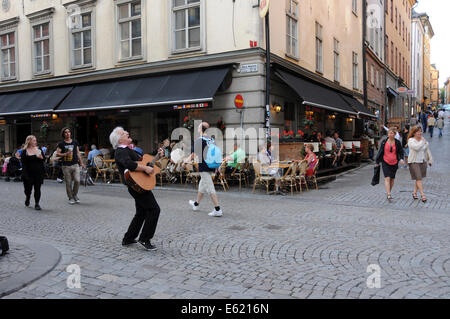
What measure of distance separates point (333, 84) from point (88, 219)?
15558mm

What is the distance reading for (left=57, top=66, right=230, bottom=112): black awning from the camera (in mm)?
12648

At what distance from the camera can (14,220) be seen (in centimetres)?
755

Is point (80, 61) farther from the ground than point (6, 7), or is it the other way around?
point (6, 7)

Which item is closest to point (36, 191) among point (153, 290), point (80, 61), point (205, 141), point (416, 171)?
point (205, 141)

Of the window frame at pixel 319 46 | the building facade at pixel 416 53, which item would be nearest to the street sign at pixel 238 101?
the window frame at pixel 319 46

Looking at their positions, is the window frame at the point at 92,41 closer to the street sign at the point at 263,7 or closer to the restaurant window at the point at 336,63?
the street sign at the point at 263,7

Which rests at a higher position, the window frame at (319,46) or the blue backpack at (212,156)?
the window frame at (319,46)

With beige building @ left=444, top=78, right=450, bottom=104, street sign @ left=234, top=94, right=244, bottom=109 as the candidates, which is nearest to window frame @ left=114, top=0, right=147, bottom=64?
street sign @ left=234, top=94, right=244, bottom=109

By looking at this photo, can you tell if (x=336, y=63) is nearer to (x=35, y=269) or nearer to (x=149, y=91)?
(x=149, y=91)

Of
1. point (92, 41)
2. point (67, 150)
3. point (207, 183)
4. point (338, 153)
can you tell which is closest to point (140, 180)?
point (207, 183)

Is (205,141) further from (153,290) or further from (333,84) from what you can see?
(333,84)

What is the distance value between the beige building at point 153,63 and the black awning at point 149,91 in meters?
0.05

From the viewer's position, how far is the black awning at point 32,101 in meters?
16.6

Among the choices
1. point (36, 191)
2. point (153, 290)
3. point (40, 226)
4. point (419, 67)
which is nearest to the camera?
point (153, 290)
